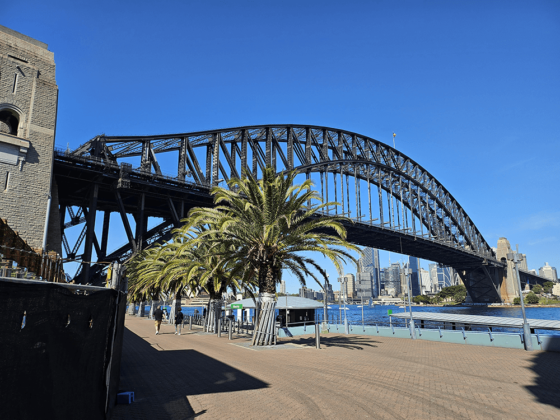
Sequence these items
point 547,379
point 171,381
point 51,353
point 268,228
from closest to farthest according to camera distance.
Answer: point 51,353
point 171,381
point 547,379
point 268,228

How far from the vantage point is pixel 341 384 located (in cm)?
1073

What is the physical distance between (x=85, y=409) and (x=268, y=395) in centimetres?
497

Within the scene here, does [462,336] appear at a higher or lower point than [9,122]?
lower

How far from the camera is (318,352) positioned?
58.3 feet

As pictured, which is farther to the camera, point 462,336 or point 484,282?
point 484,282

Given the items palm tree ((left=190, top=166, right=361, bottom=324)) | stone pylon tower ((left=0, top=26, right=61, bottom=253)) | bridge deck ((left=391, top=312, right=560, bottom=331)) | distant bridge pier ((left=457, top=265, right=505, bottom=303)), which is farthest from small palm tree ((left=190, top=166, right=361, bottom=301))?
distant bridge pier ((left=457, top=265, right=505, bottom=303))

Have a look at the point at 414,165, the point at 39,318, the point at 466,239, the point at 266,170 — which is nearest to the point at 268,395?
the point at 39,318

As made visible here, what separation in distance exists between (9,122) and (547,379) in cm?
3383

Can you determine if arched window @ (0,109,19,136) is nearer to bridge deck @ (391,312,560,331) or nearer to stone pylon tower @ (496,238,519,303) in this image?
bridge deck @ (391,312,560,331)

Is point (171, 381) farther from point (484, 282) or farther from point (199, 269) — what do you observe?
point (484, 282)

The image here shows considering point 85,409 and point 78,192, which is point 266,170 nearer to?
point 85,409

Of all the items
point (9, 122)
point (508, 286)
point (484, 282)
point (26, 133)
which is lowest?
point (508, 286)

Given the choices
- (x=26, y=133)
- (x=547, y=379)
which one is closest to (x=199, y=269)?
(x=26, y=133)

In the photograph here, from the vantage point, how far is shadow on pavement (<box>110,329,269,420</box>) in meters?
8.09
